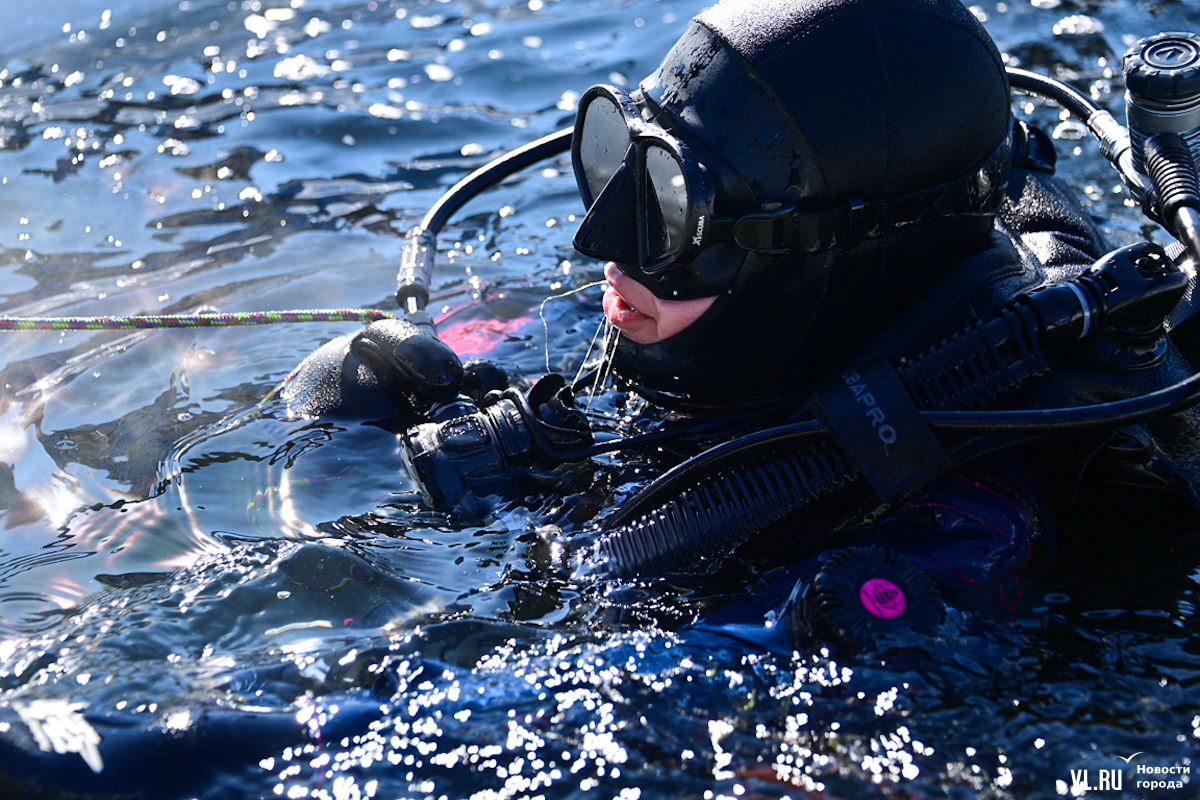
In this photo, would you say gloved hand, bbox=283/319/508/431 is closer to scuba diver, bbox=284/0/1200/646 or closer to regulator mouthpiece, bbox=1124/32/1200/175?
scuba diver, bbox=284/0/1200/646

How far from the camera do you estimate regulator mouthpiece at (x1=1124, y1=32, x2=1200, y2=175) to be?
8.21 ft

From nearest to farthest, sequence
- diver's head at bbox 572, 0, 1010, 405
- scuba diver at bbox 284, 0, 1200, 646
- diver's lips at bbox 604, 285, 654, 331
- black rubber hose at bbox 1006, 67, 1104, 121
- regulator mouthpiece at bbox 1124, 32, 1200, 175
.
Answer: scuba diver at bbox 284, 0, 1200, 646 → diver's head at bbox 572, 0, 1010, 405 → regulator mouthpiece at bbox 1124, 32, 1200, 175 → diver's lips at bbox 604, 285, 654, 331 → black rubber hose at bbox 1006, 67, 1104, 121

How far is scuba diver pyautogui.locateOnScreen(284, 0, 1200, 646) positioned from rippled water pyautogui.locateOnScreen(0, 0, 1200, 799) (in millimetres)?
134

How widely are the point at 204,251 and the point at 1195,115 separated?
3.60 m

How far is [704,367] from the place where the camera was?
2588 mm

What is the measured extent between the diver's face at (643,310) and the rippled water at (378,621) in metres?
0.41

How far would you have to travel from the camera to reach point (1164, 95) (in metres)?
2.52

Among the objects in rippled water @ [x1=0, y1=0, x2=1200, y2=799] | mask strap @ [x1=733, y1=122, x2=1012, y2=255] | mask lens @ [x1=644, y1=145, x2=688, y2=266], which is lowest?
rippled water @ [x1=0, y1=0, x2=1200, y2=799]

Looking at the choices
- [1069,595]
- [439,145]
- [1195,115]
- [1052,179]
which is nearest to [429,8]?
[439,145]

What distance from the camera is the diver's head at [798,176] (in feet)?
7.63

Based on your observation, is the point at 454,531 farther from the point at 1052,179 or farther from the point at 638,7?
the point at 638,7

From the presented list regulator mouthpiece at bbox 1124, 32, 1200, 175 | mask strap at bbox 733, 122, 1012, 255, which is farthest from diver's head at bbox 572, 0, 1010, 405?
regulator mouthpiece at bbox 1124, 32, 1200, 175

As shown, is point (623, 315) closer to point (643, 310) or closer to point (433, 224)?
point (643, 310)

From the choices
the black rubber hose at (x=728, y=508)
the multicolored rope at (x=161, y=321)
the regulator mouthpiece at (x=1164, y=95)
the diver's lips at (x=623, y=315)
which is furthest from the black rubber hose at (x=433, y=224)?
the regulator mouthpiece at (x=1164, y=95)
